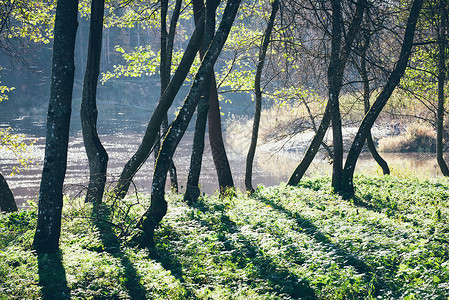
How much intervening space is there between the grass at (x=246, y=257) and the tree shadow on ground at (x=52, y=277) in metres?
0.01

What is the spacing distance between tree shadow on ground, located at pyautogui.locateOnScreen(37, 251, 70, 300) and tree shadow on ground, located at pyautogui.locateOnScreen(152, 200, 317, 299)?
1.39 meters

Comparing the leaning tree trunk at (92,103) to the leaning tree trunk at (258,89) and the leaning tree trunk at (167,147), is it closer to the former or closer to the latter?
the leaning tree trunk at (167,147)

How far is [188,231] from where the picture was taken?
25.4ft

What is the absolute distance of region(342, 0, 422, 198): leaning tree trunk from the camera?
35.0 feet

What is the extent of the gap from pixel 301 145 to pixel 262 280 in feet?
88.3

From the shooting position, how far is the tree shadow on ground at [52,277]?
5.12m

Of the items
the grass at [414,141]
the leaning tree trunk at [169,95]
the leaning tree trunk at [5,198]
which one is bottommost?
the leaning tree trunk at [5,198]

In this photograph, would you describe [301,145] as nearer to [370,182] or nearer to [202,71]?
[370,182]

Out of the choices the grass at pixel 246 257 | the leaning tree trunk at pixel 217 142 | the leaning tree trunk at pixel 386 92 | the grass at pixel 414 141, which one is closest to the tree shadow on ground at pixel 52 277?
the grass at pixel 246 257

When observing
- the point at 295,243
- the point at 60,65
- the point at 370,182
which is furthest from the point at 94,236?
the point at 370,182

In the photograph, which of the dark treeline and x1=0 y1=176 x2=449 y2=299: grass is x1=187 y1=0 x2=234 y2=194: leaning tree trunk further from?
x1=0 y1=176 x2=449 y2=299: grass

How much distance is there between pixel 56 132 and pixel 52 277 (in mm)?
2160

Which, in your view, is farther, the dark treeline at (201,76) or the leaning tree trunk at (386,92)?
the leaning tree trunk at (386,92)

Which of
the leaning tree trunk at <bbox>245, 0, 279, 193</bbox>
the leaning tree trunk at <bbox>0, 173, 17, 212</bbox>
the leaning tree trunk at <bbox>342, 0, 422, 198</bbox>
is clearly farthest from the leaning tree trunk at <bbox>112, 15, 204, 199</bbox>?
the leaning tree trunk at <bbox>342, 0, 422, 198</bbox>
